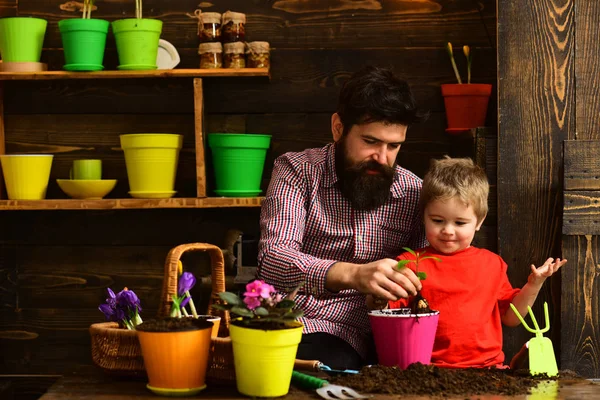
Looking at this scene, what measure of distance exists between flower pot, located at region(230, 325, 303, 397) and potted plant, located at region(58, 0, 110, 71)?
1622mm

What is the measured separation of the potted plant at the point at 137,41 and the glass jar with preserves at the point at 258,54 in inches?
12.9

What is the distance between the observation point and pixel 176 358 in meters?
1.45

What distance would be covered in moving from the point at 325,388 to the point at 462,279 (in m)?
0.71

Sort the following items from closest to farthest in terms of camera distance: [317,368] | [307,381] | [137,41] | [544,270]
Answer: [307,381] < [317,368] < [544,270] < [137,41]

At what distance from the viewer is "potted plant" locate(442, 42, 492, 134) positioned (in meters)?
2.74

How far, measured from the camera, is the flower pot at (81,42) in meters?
2.75

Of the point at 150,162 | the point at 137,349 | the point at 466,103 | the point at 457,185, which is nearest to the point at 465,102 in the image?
the point at 466,103

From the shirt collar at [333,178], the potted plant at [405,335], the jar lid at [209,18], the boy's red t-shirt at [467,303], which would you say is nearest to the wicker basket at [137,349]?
the potted plant at [405,335]

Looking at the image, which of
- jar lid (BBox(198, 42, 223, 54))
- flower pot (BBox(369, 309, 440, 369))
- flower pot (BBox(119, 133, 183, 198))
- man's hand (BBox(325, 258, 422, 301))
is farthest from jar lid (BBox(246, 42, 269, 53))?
flower pot (BBox(369, 309, 440, 369))

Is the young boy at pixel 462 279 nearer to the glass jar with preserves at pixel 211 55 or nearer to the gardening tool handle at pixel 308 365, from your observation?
the gardening tool handle at pixel 308 365

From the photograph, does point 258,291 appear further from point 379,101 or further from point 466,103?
point 466,103

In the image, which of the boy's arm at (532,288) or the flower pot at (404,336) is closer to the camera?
the flower pot at (404,336)

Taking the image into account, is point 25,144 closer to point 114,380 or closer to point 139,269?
point 139,269

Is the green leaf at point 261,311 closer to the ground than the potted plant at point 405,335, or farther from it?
farther from it
